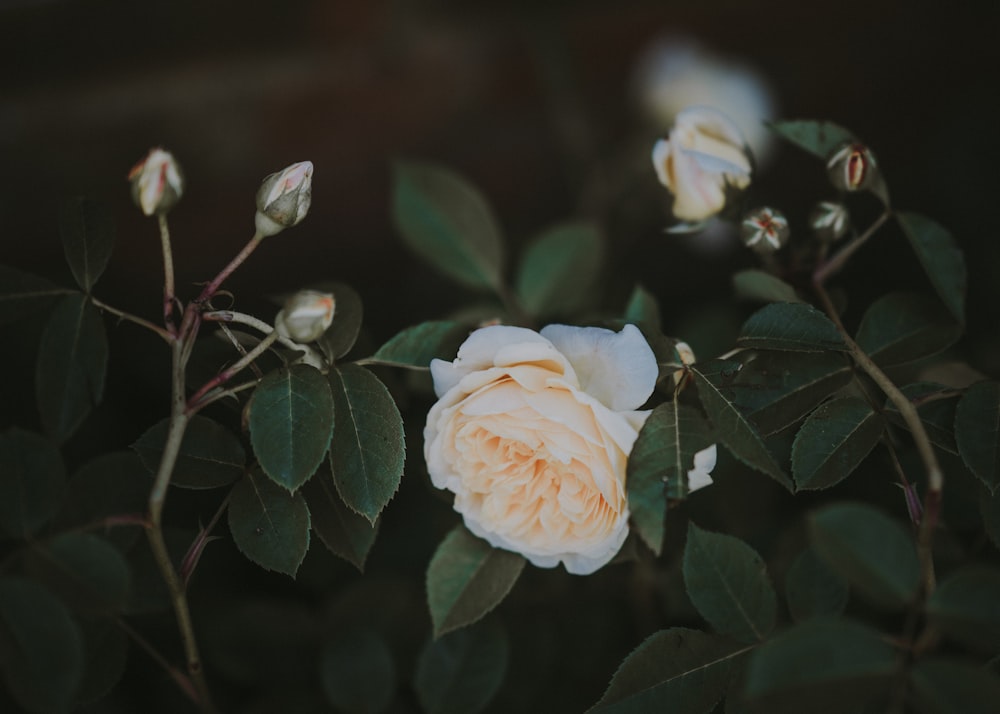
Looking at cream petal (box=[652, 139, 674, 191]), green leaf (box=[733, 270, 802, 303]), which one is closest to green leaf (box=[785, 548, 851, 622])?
green leaf (box=[733, 270, 802, 303])

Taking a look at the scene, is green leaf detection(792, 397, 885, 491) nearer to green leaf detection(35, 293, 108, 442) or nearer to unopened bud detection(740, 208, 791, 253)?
unopened bud detection(740, 208, 791, 253)

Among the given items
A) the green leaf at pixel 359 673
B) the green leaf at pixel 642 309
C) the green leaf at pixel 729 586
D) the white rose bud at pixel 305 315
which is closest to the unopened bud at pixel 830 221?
the green leaf at pixel 642 309

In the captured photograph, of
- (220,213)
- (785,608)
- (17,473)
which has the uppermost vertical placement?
(17,473)

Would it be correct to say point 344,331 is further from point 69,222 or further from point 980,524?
point 980,524

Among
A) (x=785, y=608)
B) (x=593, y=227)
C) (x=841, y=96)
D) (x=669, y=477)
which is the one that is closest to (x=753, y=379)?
(x=669, y=477)

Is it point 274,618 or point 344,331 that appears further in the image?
point 274,618

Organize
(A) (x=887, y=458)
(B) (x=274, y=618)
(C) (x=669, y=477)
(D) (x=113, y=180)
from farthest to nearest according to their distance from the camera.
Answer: (D) (x=113, y=180) → (B) (x=274, y=618) → (A) (x=887, y=458) → (C) (x=669, y=477)

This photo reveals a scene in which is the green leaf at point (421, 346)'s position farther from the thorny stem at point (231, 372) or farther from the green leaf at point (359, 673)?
the green leaf at point (359, 673)
